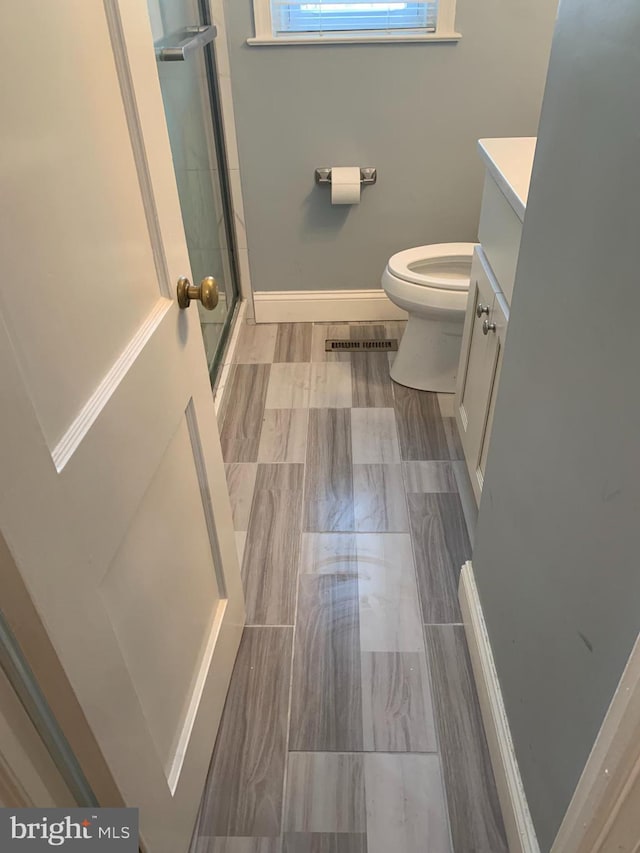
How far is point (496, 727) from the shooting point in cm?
122

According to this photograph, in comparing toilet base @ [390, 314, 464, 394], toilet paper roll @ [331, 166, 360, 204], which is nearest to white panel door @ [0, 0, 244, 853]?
toilet base @ [390, 314, 464, 394]

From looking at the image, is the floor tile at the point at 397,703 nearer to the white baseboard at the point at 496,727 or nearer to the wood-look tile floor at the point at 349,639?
the wood-look tile floor at the point at 349,639

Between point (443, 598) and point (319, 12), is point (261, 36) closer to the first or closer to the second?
point (319, 12)

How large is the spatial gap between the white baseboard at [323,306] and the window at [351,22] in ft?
3.18

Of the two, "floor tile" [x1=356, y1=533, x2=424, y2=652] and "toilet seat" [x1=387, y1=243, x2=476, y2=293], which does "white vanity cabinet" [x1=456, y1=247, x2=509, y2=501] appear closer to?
"floor tile" [x1=356, y1=533, x2=424, y2=652]

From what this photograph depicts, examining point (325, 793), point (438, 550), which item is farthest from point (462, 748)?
point (438, 550)

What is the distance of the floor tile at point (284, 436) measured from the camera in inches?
81.9

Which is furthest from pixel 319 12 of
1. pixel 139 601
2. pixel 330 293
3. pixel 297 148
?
pixel 139 601

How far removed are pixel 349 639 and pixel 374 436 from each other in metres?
0.82

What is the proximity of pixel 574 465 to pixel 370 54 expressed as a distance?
199cm

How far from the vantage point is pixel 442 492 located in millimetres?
1910

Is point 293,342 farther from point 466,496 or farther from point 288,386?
point 466,496

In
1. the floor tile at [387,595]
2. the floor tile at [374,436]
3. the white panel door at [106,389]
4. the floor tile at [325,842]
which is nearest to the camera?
the white panel door at [106,389]

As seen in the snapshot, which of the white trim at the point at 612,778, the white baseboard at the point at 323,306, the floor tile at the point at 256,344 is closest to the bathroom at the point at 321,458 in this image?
the white trim at the point at 612,778
